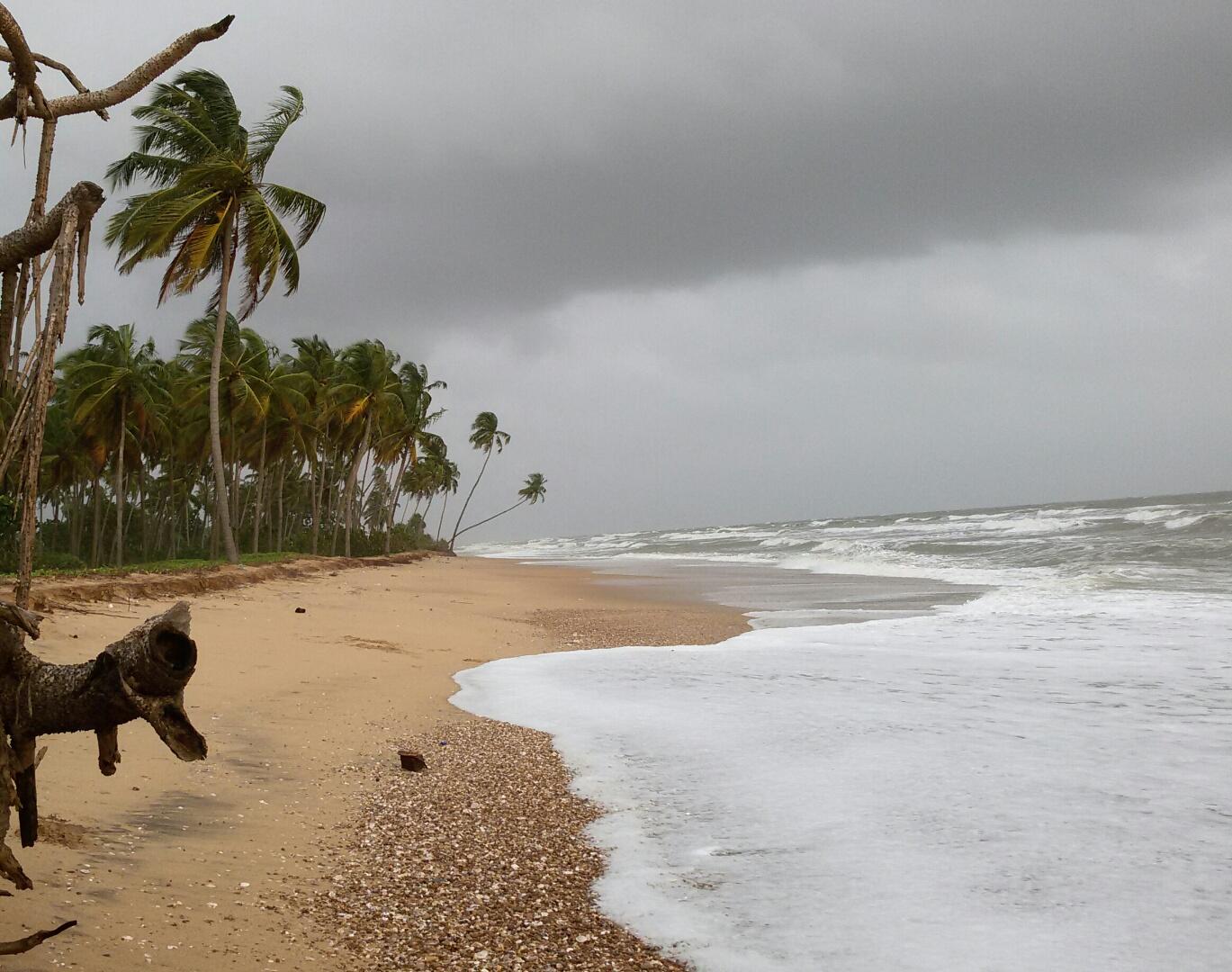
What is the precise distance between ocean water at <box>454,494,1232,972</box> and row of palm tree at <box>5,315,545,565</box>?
1683 centimetres

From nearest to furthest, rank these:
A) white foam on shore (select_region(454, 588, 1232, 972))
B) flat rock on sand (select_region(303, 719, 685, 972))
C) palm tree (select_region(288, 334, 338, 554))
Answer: flat rock on sand (select_region(303, 719, 685, 972)) < white foam on shore (select_region(454, 588, 1232, 972)) < palm tree (select_region(288, 334, 338, 554))

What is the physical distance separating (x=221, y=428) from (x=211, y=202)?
19354 millimetres

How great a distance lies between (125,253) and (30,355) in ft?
70.1

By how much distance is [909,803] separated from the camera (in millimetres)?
5395

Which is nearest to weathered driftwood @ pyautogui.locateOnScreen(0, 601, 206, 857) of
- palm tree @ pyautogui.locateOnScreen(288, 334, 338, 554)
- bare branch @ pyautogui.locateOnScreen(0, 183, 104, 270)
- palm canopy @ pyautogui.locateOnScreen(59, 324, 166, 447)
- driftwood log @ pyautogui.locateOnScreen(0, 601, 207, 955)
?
driftwood log @ pyautogui.locateOnScreen(0, 601, 207, 955)

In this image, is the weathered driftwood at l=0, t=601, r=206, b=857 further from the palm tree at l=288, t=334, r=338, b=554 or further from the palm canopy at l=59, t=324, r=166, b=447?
the palm tree at l=288, t=334, r=338, b=554

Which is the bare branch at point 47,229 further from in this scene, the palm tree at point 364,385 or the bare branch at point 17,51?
the palm tree at point 364,385

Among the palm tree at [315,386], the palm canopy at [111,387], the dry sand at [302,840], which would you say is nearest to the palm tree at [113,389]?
the palm canopy at [111,387]

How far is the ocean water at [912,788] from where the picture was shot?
12.5 feet

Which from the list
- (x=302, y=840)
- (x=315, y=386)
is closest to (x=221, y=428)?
(x=315, y=386)

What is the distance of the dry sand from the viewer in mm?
3342

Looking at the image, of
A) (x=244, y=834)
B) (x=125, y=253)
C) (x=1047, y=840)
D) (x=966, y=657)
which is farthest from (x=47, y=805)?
(x=125, y=253)

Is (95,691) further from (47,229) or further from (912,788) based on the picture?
(912,788)

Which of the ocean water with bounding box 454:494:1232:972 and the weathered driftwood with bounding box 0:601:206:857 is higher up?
the weathered driftwood with bounding box 0:601:206:857
